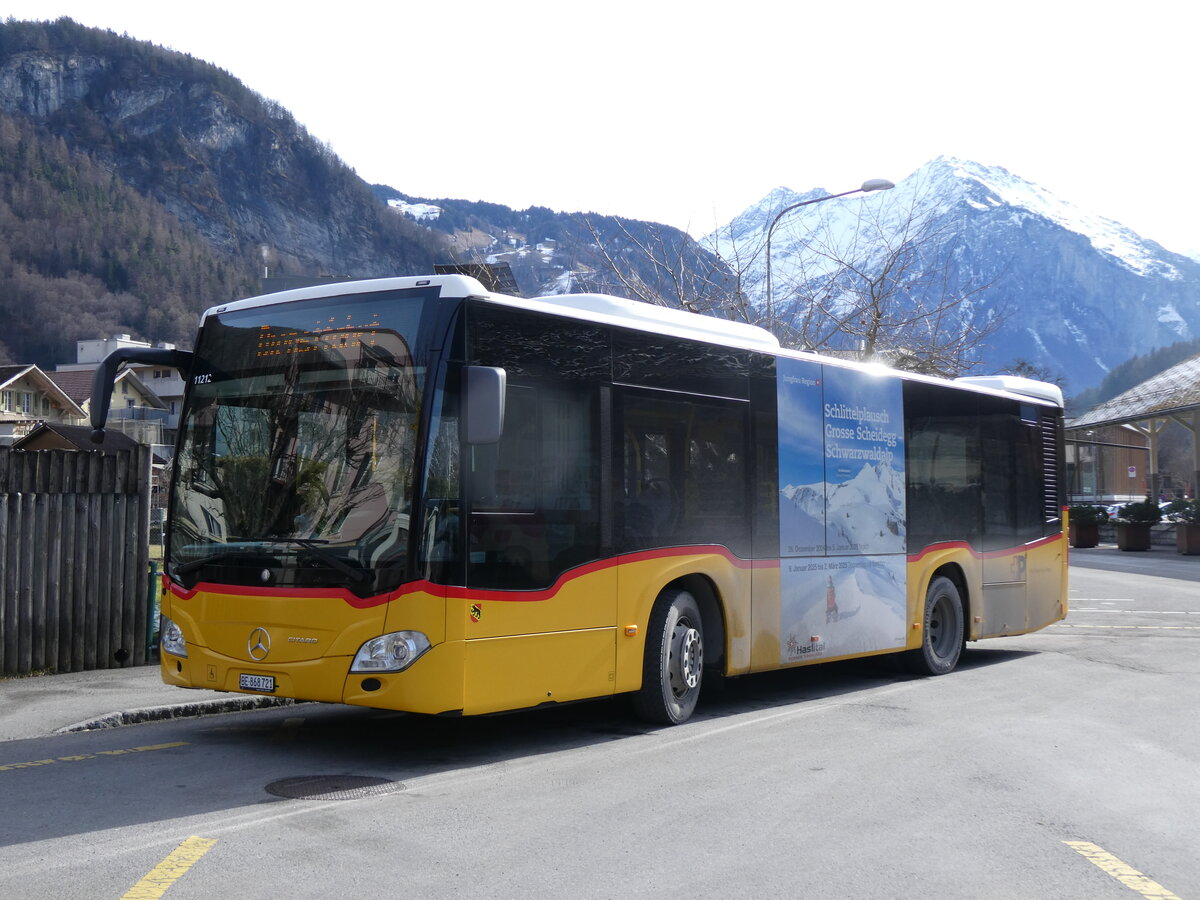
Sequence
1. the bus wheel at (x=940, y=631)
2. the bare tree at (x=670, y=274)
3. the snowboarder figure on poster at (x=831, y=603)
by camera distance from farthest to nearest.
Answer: the bare tree at (x=670, y=274), the bus wheel at (x=940, y=631), the snowboarder figure on poster at (x=831, y=603)

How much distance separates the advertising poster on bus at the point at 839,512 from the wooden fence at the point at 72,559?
20.3ft

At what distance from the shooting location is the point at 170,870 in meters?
5.48

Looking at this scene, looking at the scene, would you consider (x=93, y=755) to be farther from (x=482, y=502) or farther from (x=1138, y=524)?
(x=1138, y=524)

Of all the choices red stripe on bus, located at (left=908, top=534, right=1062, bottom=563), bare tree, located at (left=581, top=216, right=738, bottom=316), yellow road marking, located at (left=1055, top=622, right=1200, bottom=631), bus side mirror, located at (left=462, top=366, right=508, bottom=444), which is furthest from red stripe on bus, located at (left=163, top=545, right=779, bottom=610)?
bare tree, located at (left=581, top=216, right=738, bottom=316)

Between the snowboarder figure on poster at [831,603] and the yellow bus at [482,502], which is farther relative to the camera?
the snowboarder figure on poster at [831,603]

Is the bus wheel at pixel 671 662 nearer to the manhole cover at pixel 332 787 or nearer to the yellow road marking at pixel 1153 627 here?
the manhole cover at pixel 332 787

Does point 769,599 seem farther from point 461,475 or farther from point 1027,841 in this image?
point 1027,841

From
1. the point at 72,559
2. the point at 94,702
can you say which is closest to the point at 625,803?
the point at 94,702

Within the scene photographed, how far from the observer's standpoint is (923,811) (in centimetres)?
682

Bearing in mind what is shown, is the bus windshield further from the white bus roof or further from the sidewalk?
the sidewalk

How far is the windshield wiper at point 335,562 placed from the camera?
25.3 feet

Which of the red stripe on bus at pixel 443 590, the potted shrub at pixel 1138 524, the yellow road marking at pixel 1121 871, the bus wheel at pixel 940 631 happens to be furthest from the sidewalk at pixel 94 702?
the potted shrub at pixel 1138 524

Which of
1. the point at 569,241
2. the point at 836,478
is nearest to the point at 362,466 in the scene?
the point at 836,478

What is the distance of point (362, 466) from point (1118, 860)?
463cm
